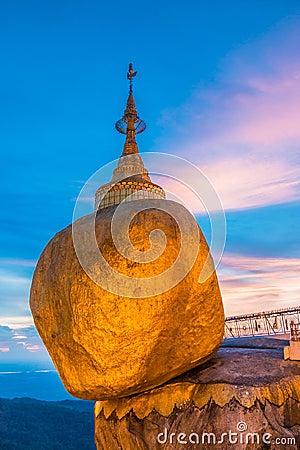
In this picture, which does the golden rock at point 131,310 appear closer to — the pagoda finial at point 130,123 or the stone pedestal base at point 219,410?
the stone pedestal base at point 219,410

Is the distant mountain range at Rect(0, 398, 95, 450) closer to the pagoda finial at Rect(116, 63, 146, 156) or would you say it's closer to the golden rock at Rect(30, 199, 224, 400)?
the pagoda finial at Rect(116, 63, 146, 156)

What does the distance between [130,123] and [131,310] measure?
15114 millimetres

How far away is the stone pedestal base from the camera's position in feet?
24.7

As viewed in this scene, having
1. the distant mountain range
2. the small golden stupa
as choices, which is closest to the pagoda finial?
the small golden stupa

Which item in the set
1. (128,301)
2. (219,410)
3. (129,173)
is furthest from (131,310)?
(129,173)

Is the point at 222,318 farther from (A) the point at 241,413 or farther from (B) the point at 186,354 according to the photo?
Result: (A) the point at 241,413

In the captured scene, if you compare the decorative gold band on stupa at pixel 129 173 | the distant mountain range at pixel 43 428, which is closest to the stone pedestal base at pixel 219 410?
the decorative gold band on stupa at pixel 129 173

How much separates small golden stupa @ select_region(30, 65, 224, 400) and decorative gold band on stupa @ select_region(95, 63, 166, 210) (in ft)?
31.2

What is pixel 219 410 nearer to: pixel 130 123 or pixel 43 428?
pixel 130 123

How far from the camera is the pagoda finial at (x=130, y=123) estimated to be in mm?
20625

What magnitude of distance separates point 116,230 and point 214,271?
2039 millimetres

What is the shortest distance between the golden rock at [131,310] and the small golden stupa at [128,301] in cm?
2

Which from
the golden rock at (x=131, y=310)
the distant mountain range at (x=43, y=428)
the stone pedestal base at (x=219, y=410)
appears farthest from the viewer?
the distant mountain range at (x=43, y=428)

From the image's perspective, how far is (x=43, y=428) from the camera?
55.3 meters
